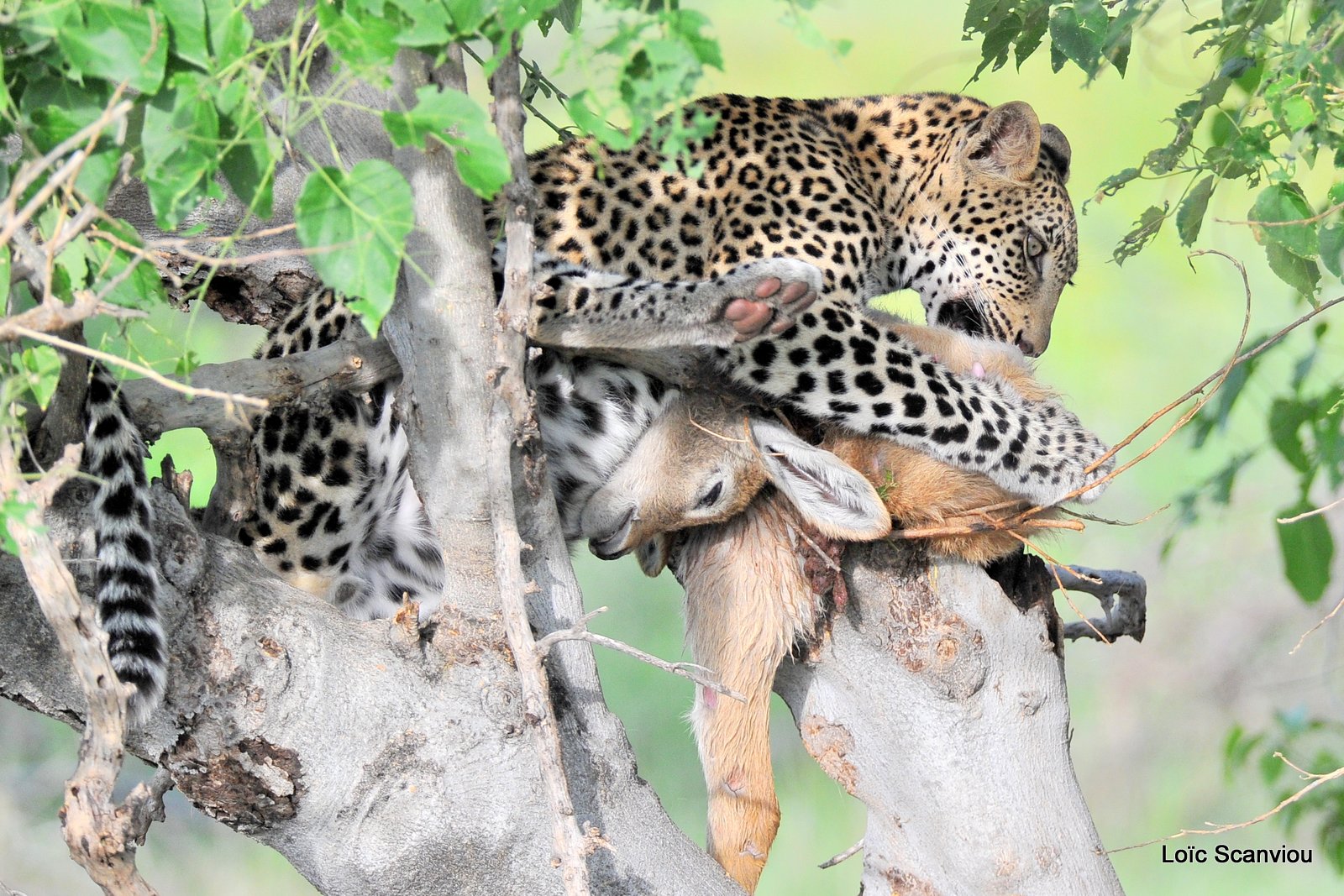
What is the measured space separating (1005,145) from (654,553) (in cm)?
161

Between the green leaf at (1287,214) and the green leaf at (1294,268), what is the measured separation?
0.39 ft

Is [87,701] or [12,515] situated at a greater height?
[12,515]

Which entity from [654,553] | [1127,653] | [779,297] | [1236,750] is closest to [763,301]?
[779,297]

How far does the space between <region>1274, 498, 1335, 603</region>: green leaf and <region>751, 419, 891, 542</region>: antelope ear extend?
1.10 m

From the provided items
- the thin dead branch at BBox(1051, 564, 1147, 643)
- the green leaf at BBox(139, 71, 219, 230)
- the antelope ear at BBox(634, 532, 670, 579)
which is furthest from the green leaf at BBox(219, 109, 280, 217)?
the thin dead branch at BBox(1051, 564, 1147, 643)

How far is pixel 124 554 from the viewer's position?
167 centimetres

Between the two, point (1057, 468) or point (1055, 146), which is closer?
point (1057, 468)

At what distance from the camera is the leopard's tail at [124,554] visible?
1.61 meters

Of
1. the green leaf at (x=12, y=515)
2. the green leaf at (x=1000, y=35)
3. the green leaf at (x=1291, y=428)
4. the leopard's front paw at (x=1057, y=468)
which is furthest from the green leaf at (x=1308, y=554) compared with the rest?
the green leaf at (x=12, y=515)

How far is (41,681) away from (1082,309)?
5.87 metres

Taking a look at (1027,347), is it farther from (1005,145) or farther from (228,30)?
(228,30)

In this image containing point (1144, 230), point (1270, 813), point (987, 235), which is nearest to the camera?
point (1270, 813)

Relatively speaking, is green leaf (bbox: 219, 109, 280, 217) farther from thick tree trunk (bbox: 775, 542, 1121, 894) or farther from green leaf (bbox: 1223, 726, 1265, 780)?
green leaf (bbox: 1223, 726, 1265, 780)

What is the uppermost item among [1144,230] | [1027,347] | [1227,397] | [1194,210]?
[1194,210]
